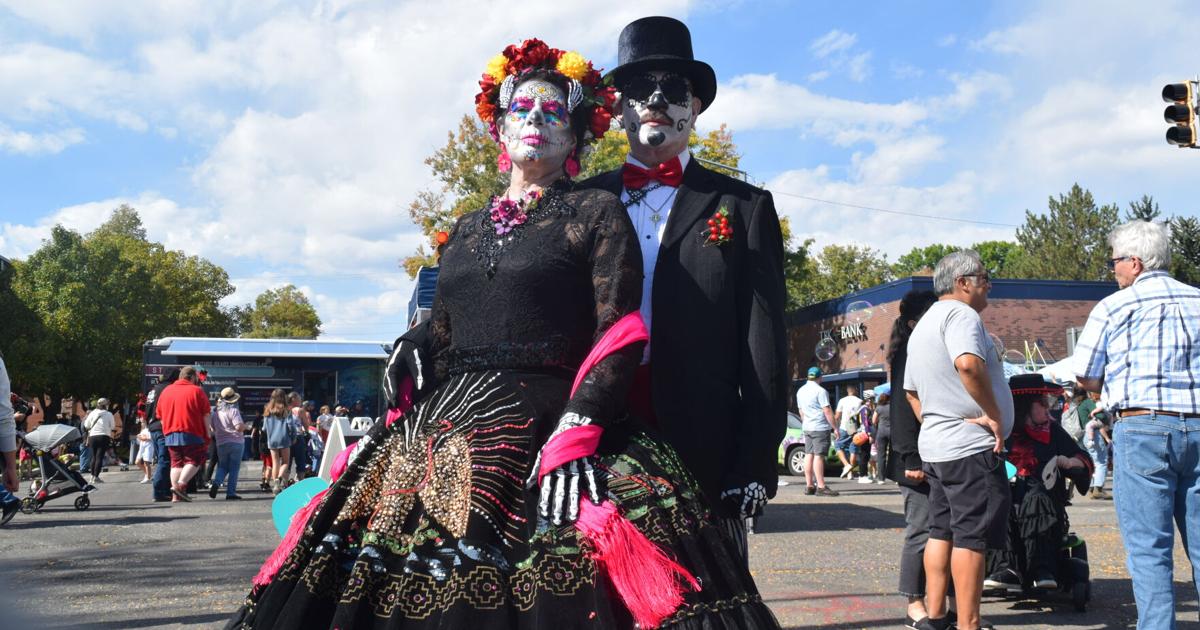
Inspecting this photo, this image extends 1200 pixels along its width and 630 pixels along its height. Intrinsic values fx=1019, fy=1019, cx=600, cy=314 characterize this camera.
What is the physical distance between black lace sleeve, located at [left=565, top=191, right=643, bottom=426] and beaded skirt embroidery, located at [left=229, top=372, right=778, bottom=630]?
0.40ft

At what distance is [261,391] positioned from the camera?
23031mm

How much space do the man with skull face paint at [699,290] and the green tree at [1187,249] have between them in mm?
49436

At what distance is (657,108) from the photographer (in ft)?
10.2

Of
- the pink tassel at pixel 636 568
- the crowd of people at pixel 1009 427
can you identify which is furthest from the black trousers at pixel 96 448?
the pink tassel at pixel 636 568

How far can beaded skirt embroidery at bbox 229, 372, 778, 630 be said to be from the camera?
6.92 ft

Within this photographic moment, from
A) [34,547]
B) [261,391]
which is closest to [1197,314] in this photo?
[34,547]

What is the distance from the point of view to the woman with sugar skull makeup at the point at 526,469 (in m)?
2.13

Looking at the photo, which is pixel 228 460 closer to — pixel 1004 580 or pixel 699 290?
pixel 1004 580

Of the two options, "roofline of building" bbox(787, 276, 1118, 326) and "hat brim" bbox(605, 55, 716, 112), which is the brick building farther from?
"hat brim" bbox(605, 55, 716, 112)

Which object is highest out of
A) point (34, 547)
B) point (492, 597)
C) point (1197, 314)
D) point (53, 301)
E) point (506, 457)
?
point (53, 301)

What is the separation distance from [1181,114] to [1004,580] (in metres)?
9.08

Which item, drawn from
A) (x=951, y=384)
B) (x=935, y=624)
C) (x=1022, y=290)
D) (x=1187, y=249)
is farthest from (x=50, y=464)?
(x=1187, y=249)

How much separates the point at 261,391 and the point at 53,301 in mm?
26764

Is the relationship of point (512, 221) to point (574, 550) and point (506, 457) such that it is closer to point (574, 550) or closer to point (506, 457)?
point (506, 457)
